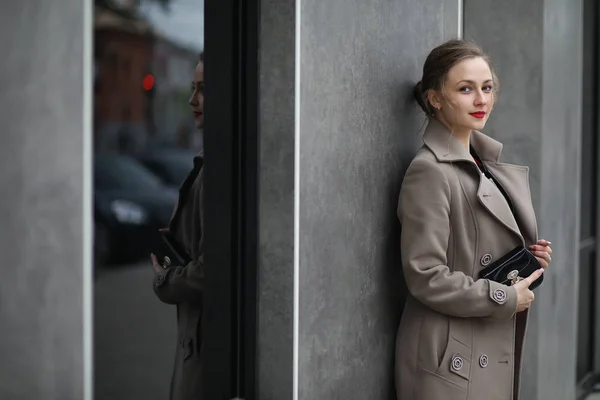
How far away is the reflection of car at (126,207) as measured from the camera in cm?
220

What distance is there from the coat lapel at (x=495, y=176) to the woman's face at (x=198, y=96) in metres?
0.98

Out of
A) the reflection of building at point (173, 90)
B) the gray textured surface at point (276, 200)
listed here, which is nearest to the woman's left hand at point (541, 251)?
the gray textured surface at point (276, 200)

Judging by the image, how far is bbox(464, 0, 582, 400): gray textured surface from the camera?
4559 mm

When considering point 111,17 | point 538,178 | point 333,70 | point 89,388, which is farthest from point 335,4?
point 538,178

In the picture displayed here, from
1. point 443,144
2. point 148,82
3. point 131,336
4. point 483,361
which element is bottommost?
point 483,361

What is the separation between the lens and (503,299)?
126 inches

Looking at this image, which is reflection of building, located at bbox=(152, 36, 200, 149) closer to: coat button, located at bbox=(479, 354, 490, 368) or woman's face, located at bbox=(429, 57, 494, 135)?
woman's face, located at bbox=(429, 57, 494, 135)

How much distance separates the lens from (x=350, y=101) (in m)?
3.10

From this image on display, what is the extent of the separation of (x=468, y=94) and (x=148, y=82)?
1.40m

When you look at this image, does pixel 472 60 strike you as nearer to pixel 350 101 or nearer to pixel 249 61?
pixel 350 101

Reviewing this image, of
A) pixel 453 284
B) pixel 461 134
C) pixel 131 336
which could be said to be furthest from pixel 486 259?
pixel 131 336

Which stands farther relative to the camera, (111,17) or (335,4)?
(335,4)

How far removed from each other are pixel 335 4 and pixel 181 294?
104cm

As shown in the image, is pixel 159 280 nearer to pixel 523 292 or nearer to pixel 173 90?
pixel 173 90
